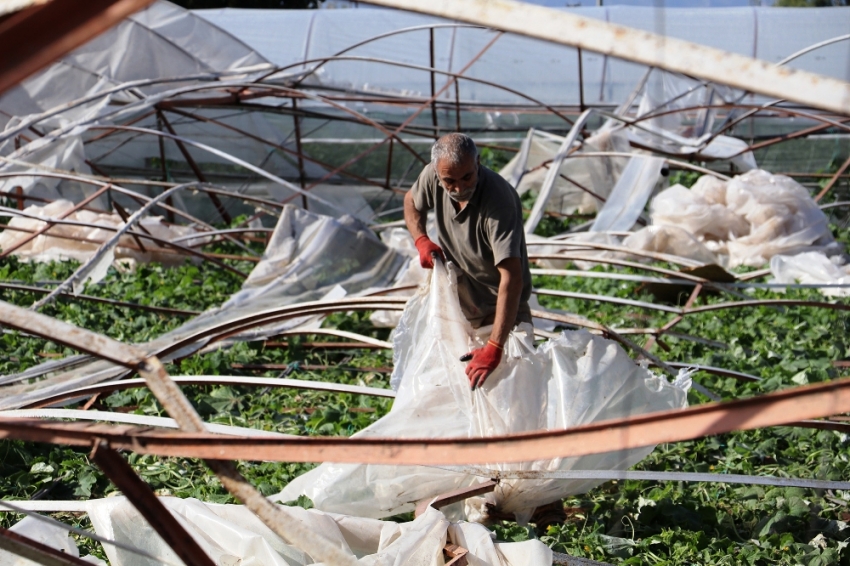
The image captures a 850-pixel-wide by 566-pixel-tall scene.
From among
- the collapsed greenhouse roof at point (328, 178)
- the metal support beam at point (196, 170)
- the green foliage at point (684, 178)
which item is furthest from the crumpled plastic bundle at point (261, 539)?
the green foliage at point (684, 178)

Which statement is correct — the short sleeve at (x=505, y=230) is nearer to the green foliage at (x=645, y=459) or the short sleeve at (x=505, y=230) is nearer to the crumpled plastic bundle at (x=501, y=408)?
the crumpled plastic bundle at (x=501, y=408)

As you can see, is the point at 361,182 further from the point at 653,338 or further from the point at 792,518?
the point at 792,518

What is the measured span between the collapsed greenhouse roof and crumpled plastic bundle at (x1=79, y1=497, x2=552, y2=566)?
105 mm

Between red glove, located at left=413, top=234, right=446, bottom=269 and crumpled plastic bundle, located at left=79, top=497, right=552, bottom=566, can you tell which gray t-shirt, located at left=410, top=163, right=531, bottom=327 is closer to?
red glove, located at left=413, top=234, right=446, bottom=269

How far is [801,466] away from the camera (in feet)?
14.8

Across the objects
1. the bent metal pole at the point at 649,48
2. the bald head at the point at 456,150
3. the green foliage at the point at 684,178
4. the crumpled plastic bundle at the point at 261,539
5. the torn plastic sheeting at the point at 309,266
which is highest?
the bent metal pole at the point at 649,48

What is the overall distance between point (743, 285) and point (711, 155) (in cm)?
471

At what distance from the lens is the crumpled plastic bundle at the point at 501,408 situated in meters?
3.82

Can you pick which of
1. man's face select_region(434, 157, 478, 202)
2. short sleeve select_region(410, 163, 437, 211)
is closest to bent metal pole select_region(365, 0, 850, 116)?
man's face select_region(434, 157, 478, 202)

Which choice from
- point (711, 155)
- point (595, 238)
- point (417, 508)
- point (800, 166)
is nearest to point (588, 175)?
point (711, 155)

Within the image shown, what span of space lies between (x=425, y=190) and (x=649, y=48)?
2718mm

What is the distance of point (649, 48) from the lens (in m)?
1.62

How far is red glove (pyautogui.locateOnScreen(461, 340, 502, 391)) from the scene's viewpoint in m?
3.81

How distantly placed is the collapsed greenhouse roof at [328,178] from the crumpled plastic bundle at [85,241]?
3 centimetres
